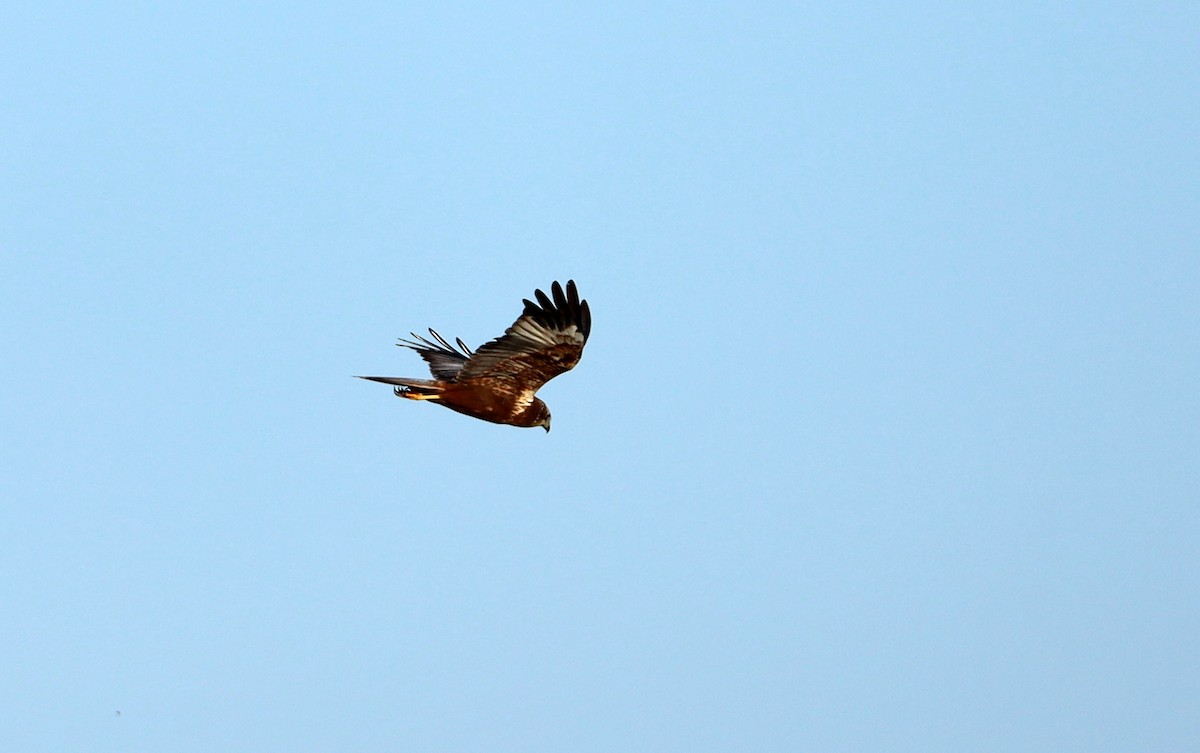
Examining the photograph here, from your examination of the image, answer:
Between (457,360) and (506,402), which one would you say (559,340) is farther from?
(457,360)

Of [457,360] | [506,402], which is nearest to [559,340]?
[506,402]

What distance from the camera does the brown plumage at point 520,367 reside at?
1014 inches

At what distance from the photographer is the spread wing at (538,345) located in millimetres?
25703

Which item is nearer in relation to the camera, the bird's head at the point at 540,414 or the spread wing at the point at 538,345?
the spread wing at the point at 538,345

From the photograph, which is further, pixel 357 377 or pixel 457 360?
pixel 457 360

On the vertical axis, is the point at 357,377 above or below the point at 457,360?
below

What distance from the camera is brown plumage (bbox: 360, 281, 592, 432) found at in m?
25.8

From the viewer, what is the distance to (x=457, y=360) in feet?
95.5

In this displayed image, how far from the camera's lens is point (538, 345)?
85.9 feet

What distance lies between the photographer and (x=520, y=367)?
2664cm

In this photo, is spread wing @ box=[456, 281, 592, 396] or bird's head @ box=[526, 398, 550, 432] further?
bird's head @ box=[526, 398, 550, 432]

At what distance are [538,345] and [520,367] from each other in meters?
0.63

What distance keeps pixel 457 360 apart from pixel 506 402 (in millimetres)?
2418

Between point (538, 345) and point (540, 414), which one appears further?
point (540, 414)
